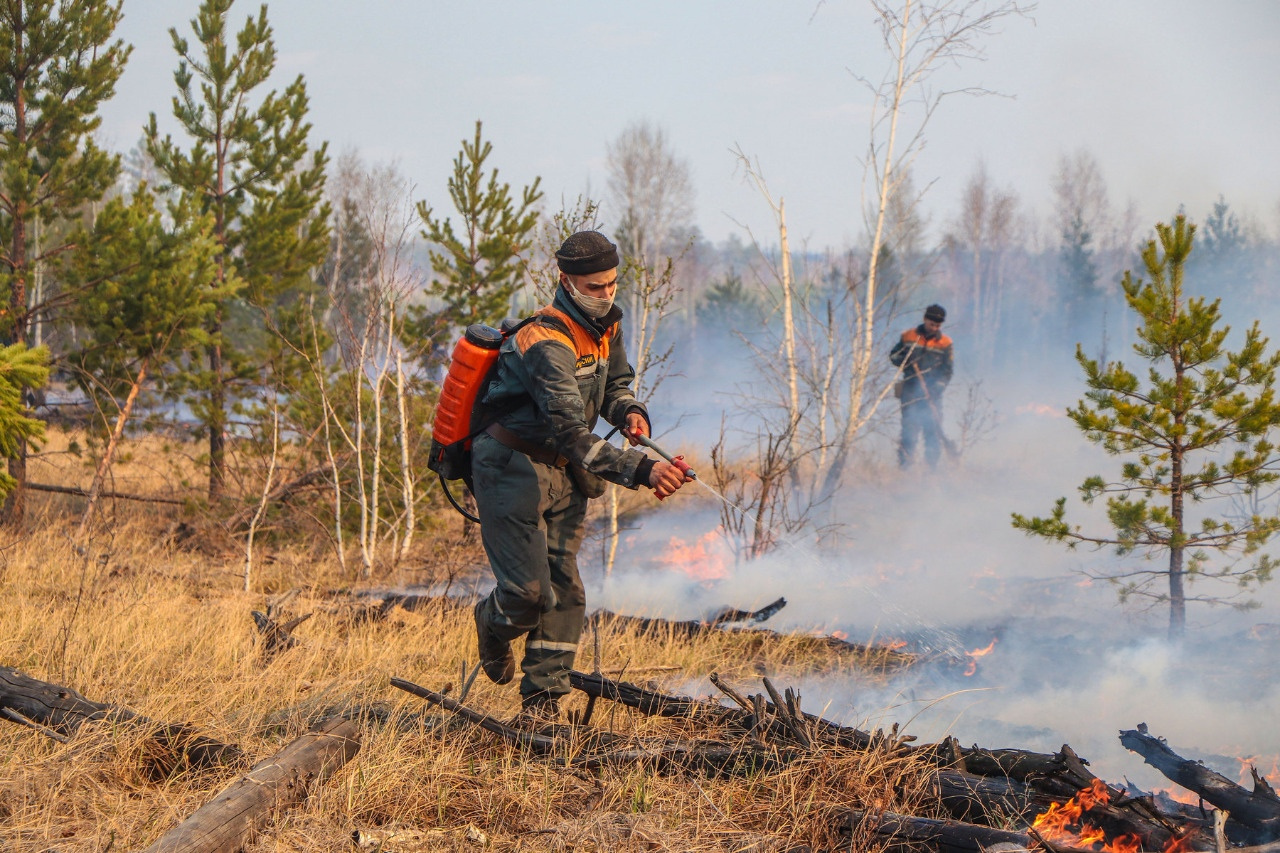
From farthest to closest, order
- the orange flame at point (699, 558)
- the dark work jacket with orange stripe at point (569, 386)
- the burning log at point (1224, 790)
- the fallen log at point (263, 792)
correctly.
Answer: the orange flame at point (699, 558), the dark work jacket with orange stripe at point (569, 386), the burning log at point (1224, 790), the fallen log at point (263, 792)

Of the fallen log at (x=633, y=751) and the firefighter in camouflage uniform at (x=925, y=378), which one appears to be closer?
the fallen log at (x=633, y=751)

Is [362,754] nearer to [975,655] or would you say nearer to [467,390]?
[467,390]

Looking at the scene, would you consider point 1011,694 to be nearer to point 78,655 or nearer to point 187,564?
point 78,655

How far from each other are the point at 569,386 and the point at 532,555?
75cm

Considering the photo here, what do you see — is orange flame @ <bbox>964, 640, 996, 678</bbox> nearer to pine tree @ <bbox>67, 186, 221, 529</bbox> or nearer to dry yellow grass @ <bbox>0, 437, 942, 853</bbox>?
dry yellow grass @ <bbox>0, 437, 942, 853</bbox>

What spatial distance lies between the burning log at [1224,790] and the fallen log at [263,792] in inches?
116

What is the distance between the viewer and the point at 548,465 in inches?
163

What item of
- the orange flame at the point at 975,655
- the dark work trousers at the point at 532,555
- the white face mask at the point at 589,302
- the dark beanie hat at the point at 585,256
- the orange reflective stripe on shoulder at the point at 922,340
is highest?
the orange reflective stripe on shoulder at the point at 922,340

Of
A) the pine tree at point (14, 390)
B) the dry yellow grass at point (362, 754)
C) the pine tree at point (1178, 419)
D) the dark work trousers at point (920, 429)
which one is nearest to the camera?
the dry yellow grass at point (362, 754)

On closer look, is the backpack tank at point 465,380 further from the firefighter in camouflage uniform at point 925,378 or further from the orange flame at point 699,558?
the firefighter in camouflage uniform at point 925,378

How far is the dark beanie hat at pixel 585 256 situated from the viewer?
3.99 metres

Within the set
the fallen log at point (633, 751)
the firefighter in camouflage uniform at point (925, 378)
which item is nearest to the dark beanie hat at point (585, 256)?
the fallen log at point (633, 751)

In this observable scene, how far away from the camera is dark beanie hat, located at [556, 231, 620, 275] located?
399cm

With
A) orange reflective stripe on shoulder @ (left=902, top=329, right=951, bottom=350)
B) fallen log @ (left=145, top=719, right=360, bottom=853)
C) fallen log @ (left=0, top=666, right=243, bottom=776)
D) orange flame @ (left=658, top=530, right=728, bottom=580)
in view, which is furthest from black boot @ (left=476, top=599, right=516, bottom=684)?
orange reflective stripe on shoulder @ (left=902, top=329, right=951, bottom=350)
